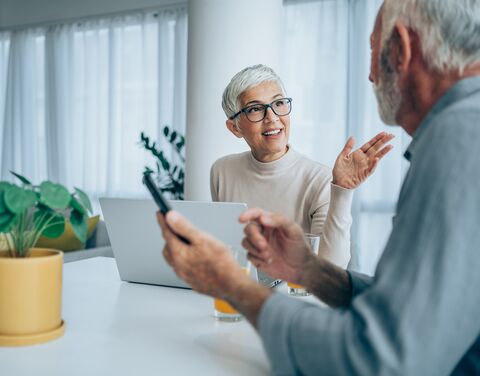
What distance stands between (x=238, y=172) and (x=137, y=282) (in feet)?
2.98

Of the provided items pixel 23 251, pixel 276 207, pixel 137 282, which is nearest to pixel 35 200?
pixel 23 251

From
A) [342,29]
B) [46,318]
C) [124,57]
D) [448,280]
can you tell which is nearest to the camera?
[448,280]

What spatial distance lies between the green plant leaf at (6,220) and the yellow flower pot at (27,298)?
7 centimetres

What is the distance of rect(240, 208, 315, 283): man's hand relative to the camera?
41.3 inches

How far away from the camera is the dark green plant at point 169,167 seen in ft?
13.7

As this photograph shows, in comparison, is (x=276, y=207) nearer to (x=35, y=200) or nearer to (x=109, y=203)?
(x=109, y=203)

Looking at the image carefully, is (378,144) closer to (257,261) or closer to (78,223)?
(257,261)

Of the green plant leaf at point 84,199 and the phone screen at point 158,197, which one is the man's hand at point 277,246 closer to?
the phone screen at point 158,197

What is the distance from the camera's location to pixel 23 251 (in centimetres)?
99

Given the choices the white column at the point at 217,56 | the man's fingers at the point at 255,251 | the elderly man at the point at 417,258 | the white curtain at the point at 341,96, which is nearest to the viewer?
the elderly man at the point at 417,258

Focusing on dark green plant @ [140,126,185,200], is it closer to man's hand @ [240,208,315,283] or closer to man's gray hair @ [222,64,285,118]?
man's gray hair @ [222,64,285,118]

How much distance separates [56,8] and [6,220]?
196 inches

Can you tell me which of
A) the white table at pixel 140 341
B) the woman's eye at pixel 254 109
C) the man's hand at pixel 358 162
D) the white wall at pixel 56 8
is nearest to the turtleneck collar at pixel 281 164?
the woman's eye at pixel 254 109

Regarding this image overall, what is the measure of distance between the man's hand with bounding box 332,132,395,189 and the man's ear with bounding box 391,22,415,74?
0.83 meters
